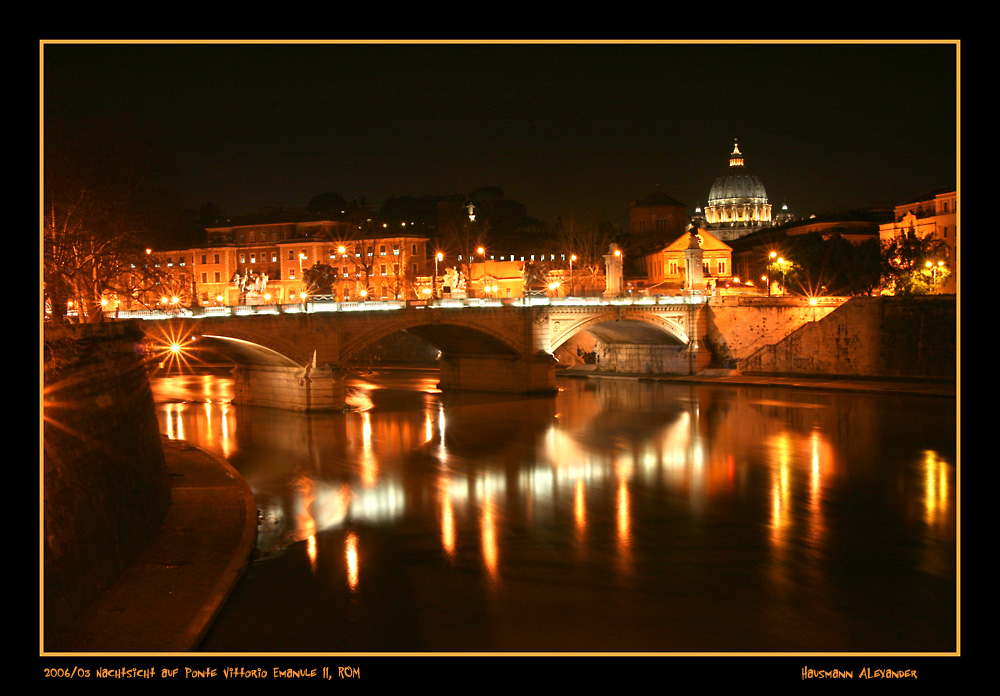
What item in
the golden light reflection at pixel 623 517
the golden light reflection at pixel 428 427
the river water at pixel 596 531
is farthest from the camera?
the golden light reflection at pixel 428 427

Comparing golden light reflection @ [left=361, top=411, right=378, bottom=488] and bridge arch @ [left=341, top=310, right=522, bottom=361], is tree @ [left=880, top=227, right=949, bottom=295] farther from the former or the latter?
golden light reflection @ [left=361, top=411, right=378, bottom=488]

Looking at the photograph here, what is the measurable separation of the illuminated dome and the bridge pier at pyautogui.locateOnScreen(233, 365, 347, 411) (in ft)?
262

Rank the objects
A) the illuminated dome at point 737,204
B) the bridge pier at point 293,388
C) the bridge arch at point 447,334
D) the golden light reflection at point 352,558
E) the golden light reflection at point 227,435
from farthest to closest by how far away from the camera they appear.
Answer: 1. the illuminated dome at point 737,204
2. the bridge arch at point 447,334
3. the bridge pier at point 293,388
4. the golden light reflection at point 227,435
5. the golden light reflection at point 352,558

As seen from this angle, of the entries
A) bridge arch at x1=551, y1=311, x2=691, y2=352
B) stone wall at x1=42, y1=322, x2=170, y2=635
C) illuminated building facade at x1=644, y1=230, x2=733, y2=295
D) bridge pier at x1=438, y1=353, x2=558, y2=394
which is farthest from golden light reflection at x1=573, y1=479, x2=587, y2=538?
illuminated building facade at x1=644, y1=230, x2=733, y2=295

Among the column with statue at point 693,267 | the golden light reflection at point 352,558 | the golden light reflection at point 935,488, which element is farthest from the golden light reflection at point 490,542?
the column with statue at point 693,267

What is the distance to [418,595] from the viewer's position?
39.4ft

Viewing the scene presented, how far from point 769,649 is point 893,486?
9358mm

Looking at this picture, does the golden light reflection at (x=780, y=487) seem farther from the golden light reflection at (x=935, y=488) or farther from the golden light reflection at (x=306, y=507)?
the golden light reflection at (x=306, y=507)

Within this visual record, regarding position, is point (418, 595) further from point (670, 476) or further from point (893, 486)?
point (893, 486)

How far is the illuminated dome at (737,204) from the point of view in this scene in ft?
344

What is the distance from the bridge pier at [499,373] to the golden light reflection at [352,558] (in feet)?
66.1

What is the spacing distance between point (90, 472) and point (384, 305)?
20.7 meters

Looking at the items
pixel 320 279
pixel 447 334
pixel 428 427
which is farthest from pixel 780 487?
pixel 320 279

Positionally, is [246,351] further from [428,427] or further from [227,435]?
[428,427]
